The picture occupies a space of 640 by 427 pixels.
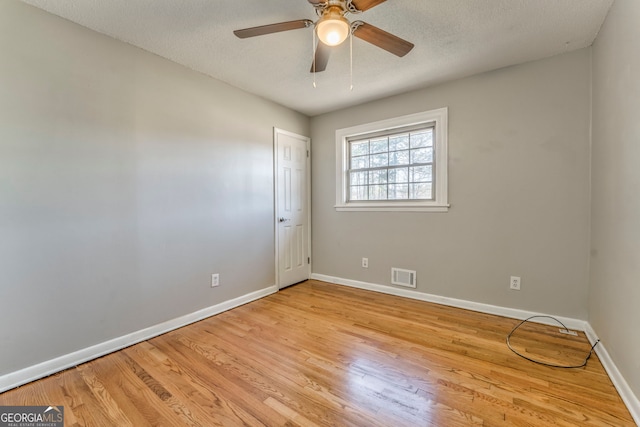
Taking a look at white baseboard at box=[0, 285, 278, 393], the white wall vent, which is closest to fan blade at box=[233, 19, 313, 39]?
white baseboard at box=[0, 285, 278, 393]

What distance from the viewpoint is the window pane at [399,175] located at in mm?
3272

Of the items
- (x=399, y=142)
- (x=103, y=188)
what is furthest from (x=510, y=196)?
(x=103, y=188)

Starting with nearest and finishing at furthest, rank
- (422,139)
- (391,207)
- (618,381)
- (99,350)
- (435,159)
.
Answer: (618,381) → (99,350) → (435,159) → (422,139) → (391,207)

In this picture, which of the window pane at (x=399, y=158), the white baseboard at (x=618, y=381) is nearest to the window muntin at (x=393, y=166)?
the window pane at (x=399, y=158)

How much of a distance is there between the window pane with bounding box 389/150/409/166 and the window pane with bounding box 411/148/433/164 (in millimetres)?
73

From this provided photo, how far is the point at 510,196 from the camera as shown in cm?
258

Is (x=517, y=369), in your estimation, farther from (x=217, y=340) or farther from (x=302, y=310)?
(x=217, y=340)

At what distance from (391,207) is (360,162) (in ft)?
2.57

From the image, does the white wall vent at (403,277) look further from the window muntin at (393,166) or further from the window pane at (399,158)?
the window pane at (399,158)

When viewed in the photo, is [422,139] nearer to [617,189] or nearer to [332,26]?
[617,189]

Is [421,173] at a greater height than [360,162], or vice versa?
[360,162]

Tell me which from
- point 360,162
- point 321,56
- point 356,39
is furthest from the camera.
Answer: point 360,162

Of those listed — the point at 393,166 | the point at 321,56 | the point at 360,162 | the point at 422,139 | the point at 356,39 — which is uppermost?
the point at 356,39

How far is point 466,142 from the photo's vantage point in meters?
2.80
